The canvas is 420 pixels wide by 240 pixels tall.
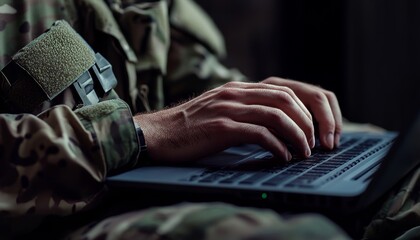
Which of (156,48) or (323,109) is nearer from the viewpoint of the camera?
(323,109)

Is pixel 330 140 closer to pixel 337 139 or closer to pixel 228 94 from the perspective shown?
pixel 337 139

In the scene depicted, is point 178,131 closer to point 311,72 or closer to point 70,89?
point 70,89

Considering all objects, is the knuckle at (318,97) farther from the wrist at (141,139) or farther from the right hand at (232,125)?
the wrist at (141,139)

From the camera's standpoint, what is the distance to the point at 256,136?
2.47 ft

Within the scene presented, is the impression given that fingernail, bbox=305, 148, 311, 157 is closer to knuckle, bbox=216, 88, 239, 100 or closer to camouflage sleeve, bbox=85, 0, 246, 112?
knuckle, bbox=216, 88, 239, 100

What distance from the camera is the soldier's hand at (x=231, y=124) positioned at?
2.49 feet

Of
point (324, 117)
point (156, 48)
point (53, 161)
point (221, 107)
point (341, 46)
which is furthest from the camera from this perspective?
point (341, 46)

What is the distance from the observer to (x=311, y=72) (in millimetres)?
1979

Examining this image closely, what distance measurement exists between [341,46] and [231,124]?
1.22 meters

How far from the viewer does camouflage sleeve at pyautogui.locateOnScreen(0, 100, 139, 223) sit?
0.68 meters

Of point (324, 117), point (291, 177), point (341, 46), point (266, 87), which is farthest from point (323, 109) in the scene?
point (341, 46)

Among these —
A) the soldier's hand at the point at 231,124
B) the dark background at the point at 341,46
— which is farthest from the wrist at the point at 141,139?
the dark background at the point at 341,46

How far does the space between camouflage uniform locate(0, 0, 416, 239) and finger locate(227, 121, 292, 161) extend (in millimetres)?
112

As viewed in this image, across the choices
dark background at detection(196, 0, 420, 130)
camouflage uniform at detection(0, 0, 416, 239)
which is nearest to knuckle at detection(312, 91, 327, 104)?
camouflage uniform at detection(0, 0, 416, 239)
